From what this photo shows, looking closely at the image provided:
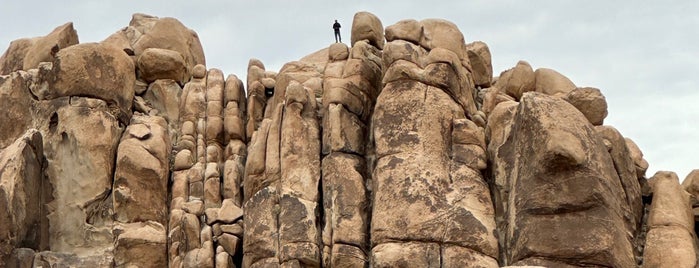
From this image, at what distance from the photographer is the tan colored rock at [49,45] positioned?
5281 cm

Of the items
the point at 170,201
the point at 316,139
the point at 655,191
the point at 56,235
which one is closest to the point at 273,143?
the point at 316,139

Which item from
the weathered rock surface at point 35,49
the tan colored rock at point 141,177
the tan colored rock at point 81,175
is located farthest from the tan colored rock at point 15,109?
the tan colored rock at point 141,177

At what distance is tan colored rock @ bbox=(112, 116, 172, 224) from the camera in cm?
4800

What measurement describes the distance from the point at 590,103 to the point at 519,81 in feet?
15.9

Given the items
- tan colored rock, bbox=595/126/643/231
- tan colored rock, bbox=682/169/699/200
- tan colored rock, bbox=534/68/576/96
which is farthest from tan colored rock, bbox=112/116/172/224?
tan colored rock, bbox=682/169/699/200

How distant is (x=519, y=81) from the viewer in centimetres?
5206

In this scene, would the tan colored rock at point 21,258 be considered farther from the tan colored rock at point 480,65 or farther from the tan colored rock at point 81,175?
the tan colored rock at point 480,65

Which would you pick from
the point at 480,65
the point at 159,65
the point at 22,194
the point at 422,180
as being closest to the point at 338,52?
the point at 480,65

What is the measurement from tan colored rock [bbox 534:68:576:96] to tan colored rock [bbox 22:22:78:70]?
19156 mm

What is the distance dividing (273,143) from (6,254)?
998 centimetres

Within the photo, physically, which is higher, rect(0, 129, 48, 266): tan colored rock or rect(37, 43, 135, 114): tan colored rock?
rect(37, 43, 135, 114): tan colored rock

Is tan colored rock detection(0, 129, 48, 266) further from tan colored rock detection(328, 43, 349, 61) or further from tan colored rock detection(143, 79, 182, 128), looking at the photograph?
tan colored rock detection(328, 43, 349, 61)

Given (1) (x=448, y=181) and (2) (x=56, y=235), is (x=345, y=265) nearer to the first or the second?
(1) (x=448, y=181)

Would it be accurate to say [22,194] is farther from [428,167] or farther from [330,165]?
[428,167]
